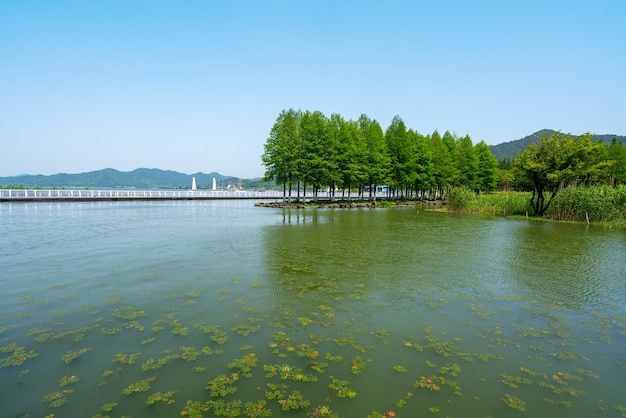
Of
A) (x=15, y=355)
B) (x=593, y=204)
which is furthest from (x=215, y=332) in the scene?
(x=593, y=204)

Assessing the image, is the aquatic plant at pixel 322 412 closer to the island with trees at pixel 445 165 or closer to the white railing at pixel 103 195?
the island with trees at pixel 445 165

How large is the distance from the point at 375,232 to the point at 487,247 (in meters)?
7.29

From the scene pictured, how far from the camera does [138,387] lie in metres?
5.05

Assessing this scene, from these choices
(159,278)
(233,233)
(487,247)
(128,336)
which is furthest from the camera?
(233,233)

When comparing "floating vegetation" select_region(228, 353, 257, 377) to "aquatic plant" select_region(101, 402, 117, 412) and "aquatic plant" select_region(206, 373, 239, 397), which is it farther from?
"aquatic plant" select_region(101, 402, 117, 412)

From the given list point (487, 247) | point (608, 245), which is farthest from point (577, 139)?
point (487, 247)

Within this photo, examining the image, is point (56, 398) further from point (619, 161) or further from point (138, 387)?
point (619, 161)

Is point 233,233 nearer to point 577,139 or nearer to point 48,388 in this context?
point 48,388

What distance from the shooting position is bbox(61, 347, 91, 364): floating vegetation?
5812 mm

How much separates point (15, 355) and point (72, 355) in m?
1.01

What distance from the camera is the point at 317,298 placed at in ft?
29.9

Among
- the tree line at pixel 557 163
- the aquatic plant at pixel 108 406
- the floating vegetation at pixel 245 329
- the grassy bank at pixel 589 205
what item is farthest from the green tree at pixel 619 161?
the aquatic plant at pixel 108 406

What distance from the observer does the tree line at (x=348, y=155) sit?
51406mm

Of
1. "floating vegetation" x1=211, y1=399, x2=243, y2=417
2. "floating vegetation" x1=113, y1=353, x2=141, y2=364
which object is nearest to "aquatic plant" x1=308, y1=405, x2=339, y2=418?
"floating vegetation" x1=211, y1=399, x2=243, y2=417
